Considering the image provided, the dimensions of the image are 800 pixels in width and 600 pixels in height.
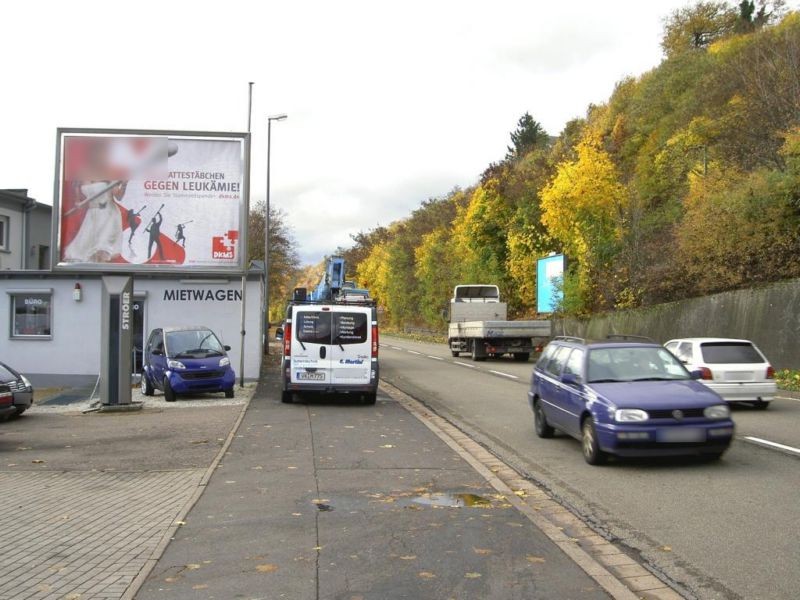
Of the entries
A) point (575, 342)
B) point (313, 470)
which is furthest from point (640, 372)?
point (313, 470)

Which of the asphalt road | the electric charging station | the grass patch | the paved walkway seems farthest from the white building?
the grass patch

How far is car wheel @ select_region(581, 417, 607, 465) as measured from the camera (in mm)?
9094

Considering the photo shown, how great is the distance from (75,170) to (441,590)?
17461 mm

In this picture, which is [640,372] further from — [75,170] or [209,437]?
[75,170]

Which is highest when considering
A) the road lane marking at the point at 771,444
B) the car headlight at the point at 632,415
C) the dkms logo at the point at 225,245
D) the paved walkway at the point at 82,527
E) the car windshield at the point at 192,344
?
the dkms logo at the point at 225,245

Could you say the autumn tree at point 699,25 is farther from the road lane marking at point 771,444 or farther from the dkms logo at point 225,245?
the road lane marking at point 771,444

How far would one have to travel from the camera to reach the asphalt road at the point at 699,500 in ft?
17.3

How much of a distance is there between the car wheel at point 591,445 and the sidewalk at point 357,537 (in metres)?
1.47

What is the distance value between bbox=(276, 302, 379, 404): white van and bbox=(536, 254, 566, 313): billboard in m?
22.3

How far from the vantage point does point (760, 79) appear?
29.6m

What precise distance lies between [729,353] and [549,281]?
81.1 ft

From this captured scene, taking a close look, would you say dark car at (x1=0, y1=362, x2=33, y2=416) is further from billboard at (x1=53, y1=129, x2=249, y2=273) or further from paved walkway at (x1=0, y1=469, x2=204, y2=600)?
paved walkway at (x1=0, y1=469, x2=204, y2=600)

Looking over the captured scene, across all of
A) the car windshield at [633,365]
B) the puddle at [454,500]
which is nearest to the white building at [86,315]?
the car windshield at [633,365]

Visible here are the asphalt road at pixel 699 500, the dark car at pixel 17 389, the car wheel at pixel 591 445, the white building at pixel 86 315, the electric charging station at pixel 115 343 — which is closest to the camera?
the asphalt road at pixel 699 500
